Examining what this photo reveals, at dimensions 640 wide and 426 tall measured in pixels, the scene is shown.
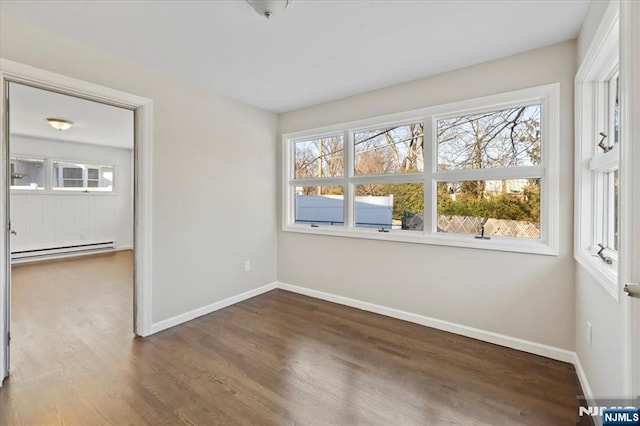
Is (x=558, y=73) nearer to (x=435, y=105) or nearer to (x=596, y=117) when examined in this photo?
(x=596, y=117)

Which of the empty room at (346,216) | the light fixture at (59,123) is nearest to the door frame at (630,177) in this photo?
the empty room at (346,216)

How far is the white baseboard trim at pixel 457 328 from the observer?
2296 millimetres

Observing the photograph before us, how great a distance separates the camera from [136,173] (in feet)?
8.84

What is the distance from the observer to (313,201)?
12.8 feet

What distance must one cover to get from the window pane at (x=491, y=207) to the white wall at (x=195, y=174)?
228cm

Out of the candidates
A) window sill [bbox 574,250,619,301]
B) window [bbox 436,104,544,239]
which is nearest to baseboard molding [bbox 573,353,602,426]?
window sill [bbox 574,250,619,301]

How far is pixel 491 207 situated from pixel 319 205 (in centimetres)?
199

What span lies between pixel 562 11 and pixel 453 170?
132 centimetres

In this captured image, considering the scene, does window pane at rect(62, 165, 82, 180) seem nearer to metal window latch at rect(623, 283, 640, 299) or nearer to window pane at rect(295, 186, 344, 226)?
window pane at rect(295, 186, 344, 226)

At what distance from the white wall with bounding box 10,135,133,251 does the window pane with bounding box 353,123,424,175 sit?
21.0 feet

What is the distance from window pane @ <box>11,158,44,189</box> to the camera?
18.6ft

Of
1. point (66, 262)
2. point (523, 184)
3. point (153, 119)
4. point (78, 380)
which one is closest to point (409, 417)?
point (523, 184)

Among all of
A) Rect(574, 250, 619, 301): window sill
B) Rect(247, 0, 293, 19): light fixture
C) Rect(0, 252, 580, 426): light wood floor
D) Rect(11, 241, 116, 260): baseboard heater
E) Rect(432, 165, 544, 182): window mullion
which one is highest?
Rect(247, 0, 293, 19): light fixture

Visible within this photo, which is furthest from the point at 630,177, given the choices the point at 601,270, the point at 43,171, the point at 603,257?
the point at 43,171
